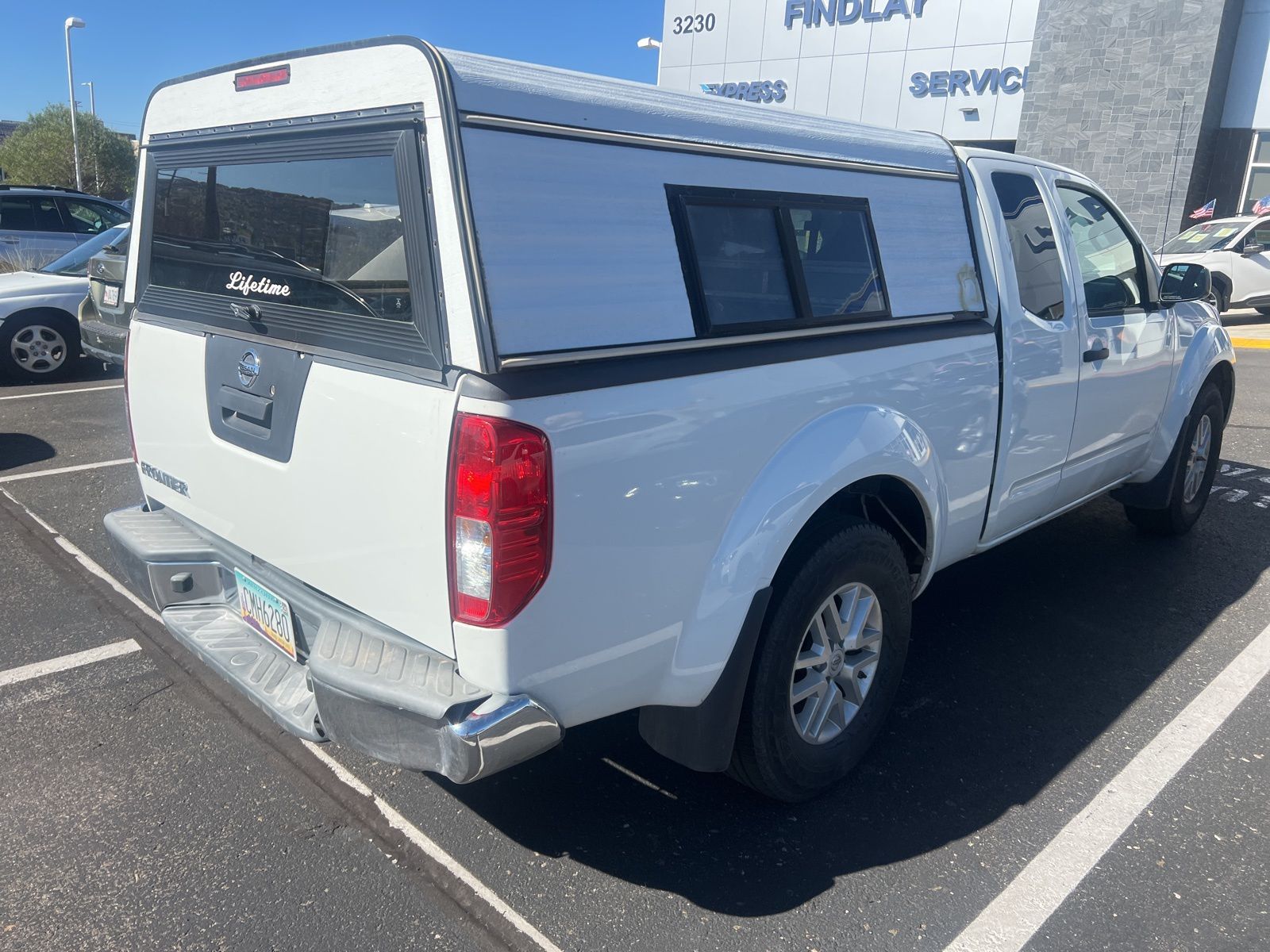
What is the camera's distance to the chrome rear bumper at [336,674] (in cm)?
222

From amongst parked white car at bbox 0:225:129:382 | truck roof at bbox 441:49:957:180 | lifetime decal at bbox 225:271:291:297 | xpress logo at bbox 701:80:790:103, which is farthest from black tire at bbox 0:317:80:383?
xpress logo at bbox 701:80:790:103

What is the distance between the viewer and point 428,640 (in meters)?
2.34

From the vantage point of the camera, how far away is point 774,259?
2.82 meters

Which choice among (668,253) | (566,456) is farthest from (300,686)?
(668,253)

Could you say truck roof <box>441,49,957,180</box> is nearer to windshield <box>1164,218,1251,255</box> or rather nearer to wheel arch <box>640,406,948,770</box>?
wheel arch <box>640,406,948,770</box>

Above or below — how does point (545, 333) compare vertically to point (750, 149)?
below

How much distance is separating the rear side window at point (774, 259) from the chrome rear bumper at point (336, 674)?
1.08 metres

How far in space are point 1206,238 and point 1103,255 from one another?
48.3ft

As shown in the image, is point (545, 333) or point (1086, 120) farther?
point (1086, 120)

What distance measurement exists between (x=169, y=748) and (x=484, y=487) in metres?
1.89

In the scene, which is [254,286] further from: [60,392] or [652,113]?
[60,392]

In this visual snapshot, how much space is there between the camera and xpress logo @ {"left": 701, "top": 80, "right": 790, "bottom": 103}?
25906 mm

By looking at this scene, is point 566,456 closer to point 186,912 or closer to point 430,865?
point 430,865

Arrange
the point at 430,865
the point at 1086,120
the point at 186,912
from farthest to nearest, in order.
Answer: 1. the point at 1086,120
2. the point at 430,865
3. the point at 186,912
